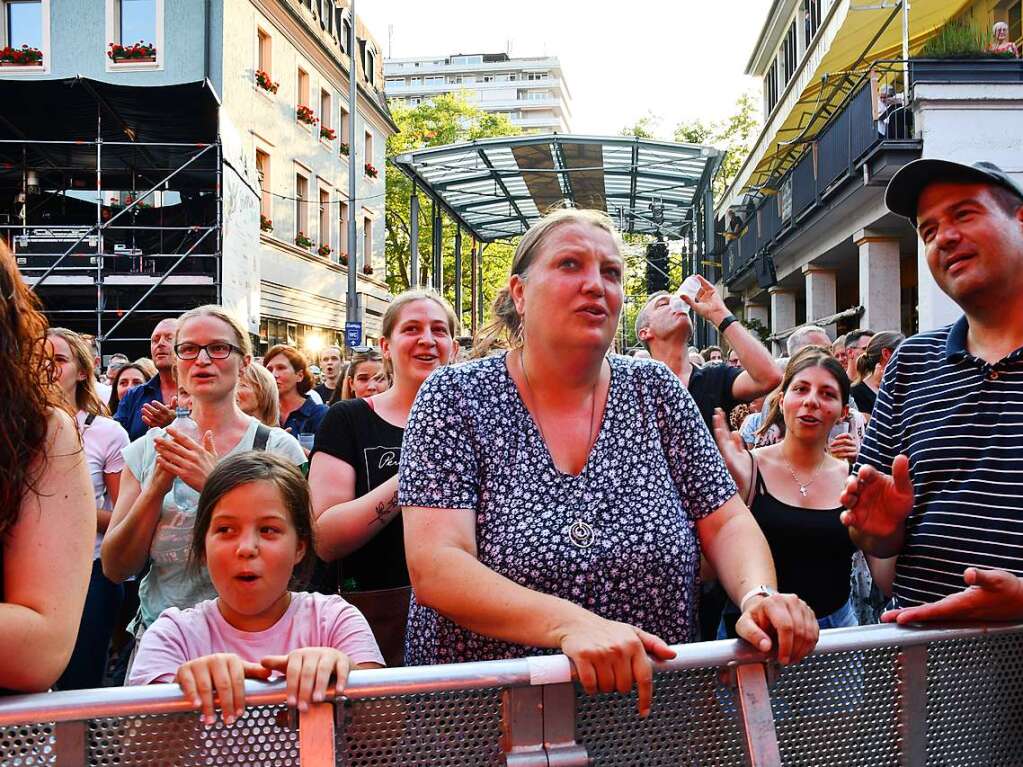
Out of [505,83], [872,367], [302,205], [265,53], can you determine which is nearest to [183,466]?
[872,367]

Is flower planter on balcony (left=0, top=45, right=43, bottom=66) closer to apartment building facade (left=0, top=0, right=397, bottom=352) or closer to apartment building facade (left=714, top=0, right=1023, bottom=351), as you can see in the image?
apartment building facade (left=0, top=0, right=397, bottom=352)

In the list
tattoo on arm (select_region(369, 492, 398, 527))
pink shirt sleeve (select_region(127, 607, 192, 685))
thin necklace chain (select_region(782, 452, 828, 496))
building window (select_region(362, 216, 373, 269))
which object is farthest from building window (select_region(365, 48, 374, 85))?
pink shirt sleeve (select_region(127, 607, 192, 685))

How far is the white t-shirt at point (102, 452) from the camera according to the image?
4039 millimetres

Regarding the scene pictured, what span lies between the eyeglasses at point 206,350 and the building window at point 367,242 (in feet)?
97.5

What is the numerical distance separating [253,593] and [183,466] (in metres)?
0.80

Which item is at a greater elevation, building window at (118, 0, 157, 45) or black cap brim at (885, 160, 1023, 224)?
building window at (118, 0, 157, 45)

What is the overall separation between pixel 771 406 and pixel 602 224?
8.15 ft

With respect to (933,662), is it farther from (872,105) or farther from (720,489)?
(872,105)

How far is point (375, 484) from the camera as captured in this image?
320 cm

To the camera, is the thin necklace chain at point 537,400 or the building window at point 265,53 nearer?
the thin necklace chain at point 537,400

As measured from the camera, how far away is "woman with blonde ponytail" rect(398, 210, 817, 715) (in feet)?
6.33

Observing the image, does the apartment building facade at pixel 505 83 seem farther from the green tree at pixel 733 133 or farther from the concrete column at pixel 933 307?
the concrete column at pixel 933 307

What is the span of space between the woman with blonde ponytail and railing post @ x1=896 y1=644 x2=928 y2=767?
282 millimetres

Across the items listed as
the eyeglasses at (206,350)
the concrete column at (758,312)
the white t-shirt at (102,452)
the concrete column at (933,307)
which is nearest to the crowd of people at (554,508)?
the eyeglasses at (206,350)
